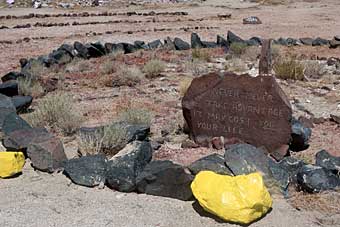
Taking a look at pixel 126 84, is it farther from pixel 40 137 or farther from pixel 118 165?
pixel 118 165

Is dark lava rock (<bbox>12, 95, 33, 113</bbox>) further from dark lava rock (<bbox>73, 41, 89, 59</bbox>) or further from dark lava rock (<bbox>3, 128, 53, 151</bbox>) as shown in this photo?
dark lava rock (<bbox>73, 41, 89, 59</bbox>)

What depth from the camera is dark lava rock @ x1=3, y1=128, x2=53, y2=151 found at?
8352mm

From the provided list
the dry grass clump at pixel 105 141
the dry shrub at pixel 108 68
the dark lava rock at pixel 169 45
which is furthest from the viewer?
the dark lava rock at pixel 169 45

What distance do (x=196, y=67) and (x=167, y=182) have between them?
29.2 ft

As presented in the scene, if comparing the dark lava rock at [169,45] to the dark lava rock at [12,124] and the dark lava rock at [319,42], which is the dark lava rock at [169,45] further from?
the dark lava rock at [12,124]

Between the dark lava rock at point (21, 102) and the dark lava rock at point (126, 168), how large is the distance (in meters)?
4.16

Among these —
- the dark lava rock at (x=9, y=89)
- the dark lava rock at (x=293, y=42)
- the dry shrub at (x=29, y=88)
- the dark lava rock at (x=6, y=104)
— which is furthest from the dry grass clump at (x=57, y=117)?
the dark lava rock at (x=293, y=42)

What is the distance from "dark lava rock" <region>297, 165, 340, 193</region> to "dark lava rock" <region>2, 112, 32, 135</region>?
422cm

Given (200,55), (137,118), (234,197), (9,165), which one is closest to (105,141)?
(9,165)

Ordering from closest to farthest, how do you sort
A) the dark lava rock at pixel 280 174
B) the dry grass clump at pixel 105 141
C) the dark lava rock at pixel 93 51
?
the dark lava rock at pixel 280 174, the dry grass clump at pixel 105 141, the dark lava rock at pixel 93 51

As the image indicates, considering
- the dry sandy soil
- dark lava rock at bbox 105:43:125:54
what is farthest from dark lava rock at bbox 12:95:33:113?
dark lava rock at bbox 105:43:125:54

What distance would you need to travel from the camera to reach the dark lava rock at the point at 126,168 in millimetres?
7223

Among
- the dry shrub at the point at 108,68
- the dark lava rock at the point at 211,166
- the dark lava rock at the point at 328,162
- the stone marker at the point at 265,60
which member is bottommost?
the dry shrub at the point at 108,68

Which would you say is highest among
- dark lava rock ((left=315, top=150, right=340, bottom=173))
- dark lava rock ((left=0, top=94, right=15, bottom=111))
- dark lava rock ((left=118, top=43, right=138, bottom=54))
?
dark lava rock ((left=315, top=150, right=340, bottom=173))
